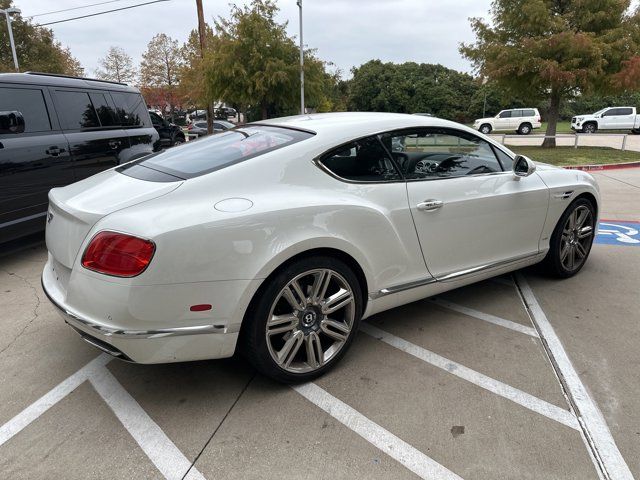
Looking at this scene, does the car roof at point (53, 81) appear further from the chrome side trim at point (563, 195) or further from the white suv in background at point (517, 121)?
the white suv in background at point (517, 121)

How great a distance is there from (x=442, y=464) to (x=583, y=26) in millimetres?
18184

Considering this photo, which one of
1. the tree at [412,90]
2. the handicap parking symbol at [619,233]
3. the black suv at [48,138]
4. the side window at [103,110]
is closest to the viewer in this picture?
the black suv at [48,138]

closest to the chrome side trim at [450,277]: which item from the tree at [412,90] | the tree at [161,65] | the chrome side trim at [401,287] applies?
the chrome side trim at [401,287]

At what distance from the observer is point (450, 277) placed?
3305 mm

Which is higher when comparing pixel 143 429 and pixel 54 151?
pixel 54 151

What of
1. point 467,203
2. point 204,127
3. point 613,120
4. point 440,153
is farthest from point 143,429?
point 613,120

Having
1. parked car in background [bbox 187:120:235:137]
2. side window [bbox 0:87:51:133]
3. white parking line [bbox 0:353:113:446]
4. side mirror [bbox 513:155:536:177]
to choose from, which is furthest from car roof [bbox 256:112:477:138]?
parked car in background [bbox 187:120:235:137]

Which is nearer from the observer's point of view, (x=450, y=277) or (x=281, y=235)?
(x=281, y=235)

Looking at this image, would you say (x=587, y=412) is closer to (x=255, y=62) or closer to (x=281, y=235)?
(x=281, y=235)

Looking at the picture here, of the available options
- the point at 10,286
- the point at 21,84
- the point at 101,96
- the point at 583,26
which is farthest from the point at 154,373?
the point at 583,26

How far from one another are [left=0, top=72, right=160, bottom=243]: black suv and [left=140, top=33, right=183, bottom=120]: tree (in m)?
37.4

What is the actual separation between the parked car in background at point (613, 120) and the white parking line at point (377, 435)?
34.4 m

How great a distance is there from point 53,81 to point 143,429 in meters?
4.52

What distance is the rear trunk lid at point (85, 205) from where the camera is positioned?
2398mm
